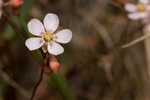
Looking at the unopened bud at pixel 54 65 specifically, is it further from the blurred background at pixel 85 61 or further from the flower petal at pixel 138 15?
the blurred background at pixel 85 61

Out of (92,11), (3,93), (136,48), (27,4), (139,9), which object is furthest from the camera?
(92,11)

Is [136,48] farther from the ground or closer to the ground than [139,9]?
closer to the ground

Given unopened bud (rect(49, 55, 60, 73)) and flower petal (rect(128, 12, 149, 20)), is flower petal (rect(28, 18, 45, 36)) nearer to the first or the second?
unopened bud (rect(49, 55, 60, 73))

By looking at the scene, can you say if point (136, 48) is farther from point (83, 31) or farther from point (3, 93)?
point (3, 93)

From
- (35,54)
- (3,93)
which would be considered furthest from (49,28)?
(3,93)

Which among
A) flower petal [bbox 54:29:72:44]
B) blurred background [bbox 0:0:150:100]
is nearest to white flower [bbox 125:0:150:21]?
blurred background [bbox 0:0:150:100]

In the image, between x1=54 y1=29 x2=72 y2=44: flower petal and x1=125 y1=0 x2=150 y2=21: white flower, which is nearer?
x1=54 y1=29 x2=72 y2=44: flower petal

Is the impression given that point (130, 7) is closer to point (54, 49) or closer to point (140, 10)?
point (140, 10)
